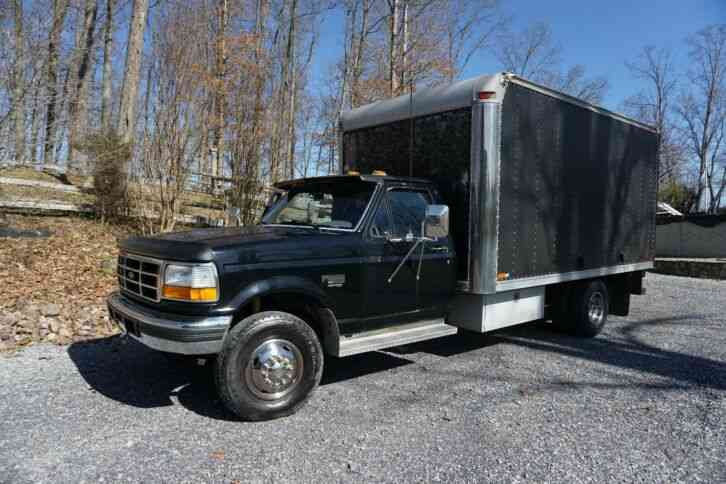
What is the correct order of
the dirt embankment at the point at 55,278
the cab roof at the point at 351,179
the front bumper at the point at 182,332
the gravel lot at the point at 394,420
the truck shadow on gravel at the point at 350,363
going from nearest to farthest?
the gravel lot at the point at 394,420 → the front bumper at the point at 182,332 → the truck shadow on gravel at the point at 350,363 → the cab roof at the point at 351,179 → the dirt embankment at the point at 55,278

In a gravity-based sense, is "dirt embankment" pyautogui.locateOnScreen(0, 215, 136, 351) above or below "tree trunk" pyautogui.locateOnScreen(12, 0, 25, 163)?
below

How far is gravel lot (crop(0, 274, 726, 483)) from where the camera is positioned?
3287mm

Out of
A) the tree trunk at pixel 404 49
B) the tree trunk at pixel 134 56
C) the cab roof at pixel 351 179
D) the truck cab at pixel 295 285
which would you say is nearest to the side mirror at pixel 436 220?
the truck cab at pixel 295 285

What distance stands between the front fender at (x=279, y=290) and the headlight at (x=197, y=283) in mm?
165

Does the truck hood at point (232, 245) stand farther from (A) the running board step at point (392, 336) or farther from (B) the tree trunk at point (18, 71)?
(B) the tree trunk at point (18, 71)

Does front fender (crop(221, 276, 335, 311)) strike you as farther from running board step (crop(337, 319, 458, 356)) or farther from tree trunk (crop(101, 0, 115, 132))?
tree trunk (crop(101, 0, 115, 132))

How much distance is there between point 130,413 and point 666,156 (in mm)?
49590

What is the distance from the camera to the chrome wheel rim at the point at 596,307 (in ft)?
23.3

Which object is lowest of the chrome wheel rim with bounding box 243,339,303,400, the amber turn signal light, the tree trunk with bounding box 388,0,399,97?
the chrome wheel rim with bounding box 243,339,303,400

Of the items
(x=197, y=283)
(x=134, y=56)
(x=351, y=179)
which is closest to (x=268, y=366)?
(x=197, y=283)

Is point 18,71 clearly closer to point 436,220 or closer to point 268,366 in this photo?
point 268,366

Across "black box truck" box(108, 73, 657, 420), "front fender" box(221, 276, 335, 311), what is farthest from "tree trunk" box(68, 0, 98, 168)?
"front fender" box(221, 276, 335, 311)

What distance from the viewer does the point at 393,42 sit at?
58.1ft

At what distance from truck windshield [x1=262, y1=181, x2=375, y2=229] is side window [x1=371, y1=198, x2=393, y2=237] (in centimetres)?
14
